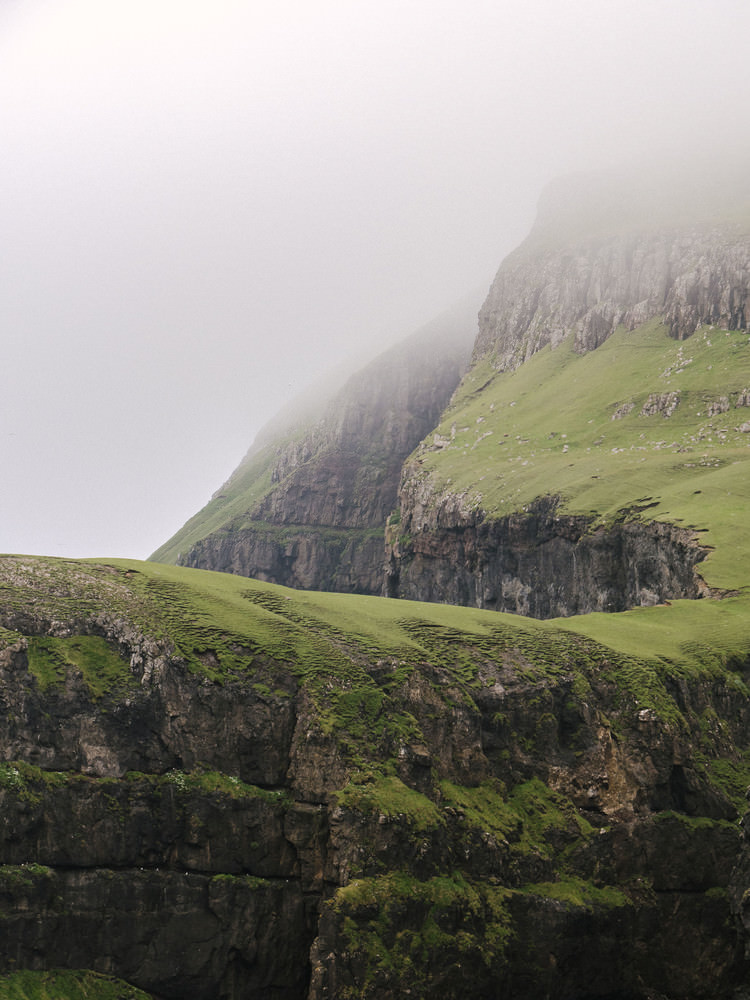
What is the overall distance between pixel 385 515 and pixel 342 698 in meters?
162

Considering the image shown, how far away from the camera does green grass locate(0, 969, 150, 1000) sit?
27188 mm

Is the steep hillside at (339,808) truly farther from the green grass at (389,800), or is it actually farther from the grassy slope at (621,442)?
the grassy slope at (621,442)

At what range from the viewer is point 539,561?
9175 cm

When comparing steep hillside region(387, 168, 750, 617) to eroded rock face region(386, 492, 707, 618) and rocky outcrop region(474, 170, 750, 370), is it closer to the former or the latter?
eroded rock face region(386, 492, 707, 618)

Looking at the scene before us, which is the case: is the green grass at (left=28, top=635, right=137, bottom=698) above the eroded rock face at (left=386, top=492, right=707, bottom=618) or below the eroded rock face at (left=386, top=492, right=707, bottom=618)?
below

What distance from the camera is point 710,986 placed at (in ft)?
112

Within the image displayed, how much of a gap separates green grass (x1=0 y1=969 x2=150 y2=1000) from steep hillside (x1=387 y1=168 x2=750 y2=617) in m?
47.3

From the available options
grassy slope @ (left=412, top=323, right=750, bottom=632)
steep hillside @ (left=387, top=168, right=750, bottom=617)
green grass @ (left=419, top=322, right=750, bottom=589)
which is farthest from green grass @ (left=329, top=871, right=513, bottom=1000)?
green grass @ (left=419, top=322, right=750, bottom=589)

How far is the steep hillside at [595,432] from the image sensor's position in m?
78.9

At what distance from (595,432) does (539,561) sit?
30.2 m

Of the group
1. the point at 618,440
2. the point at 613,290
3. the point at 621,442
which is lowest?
the point at 621,442

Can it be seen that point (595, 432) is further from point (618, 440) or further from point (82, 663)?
point (82, 663)

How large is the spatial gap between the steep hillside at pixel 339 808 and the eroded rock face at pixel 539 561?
26.6m

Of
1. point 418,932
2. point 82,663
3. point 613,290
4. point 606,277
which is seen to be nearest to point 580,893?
point 418,932
